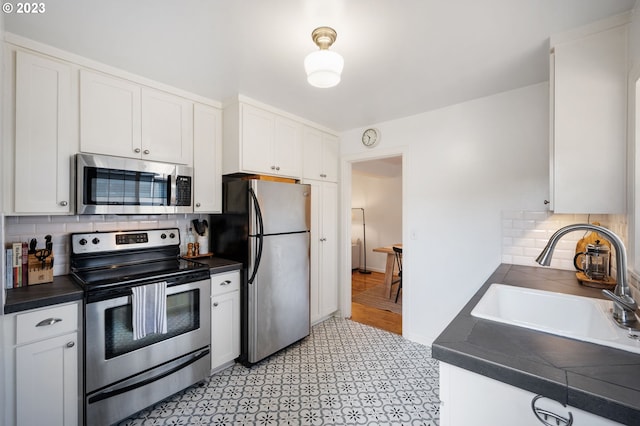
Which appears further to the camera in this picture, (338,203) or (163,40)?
(338,203)

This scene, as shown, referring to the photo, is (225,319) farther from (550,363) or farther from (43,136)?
(550,363)

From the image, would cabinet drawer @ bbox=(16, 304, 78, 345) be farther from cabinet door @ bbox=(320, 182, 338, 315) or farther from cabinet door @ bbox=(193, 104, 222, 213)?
cabinet door @ bbox=(320, 182, 338, 315)

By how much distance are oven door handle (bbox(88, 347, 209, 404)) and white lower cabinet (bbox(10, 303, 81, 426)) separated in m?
0.11

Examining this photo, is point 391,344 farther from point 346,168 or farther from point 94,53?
point 94,53

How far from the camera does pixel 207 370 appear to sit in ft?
7.16

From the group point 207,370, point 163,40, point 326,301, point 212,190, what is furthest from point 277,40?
point 326,301

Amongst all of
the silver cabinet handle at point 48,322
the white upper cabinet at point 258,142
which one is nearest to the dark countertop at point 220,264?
the white upper cabinet at point 258,142

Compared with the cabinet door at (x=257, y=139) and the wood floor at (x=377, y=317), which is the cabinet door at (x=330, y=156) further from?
the wood floor at (x=377, y=317)

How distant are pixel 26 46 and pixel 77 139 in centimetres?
56

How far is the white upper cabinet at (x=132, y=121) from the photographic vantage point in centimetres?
191

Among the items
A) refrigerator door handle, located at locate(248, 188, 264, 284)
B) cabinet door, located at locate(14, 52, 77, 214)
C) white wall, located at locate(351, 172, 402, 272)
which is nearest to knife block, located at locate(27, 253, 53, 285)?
cabinet door, located at locate(14, 52, 77, 214)

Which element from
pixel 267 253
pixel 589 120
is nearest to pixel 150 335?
pixel 267 253

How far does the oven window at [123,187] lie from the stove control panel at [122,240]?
1.03ft

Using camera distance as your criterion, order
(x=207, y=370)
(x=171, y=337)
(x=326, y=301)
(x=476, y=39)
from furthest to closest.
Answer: (x=326, y=301) → (x=207, y=370) → (x=171, y=337) → (x=476, y=39)
